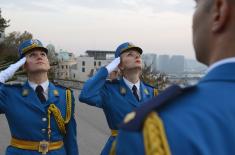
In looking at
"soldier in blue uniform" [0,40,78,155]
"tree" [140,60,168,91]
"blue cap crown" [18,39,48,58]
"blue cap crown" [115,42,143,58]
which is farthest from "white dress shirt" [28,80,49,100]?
→ "tree" [140,60,168,91]

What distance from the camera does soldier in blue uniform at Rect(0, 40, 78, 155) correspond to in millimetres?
4180

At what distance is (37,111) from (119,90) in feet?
3.26

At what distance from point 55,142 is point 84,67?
3123 inches

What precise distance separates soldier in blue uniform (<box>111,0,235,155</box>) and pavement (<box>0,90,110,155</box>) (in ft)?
23.9

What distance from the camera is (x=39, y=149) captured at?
414 centimetres

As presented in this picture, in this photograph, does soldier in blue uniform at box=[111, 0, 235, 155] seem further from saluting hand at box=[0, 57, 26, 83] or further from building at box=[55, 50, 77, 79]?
building at box=[55, 50, 77, 79]

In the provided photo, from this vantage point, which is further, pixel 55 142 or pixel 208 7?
pixel 55 142

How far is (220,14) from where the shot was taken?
1157 mm

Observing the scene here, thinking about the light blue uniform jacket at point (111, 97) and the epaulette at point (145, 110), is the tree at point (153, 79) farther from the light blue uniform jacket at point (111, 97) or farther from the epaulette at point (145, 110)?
the epaulette at point (145, 110)

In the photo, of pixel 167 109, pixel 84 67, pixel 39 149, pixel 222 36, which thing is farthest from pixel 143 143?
pixel 84 67

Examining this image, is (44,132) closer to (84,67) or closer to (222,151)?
(222,151)

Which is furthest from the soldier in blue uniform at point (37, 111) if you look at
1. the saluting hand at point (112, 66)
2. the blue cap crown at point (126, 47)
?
the blue cap crown at point (126, 47)

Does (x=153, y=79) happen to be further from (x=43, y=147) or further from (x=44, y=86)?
(x=43, y=147)

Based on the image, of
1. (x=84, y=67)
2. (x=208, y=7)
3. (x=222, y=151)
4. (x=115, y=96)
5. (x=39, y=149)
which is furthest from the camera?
(x=84, y=67)
